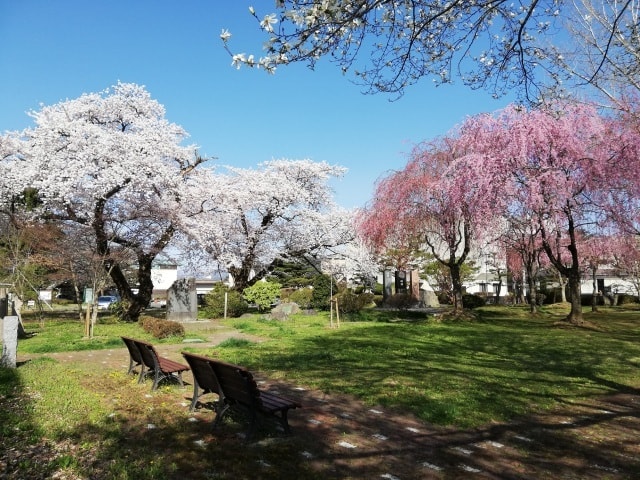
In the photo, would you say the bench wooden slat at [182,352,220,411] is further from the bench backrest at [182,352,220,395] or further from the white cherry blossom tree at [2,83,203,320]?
the white cherry blossom tree at [2,83,203,320]

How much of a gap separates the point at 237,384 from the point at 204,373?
3.06 ft

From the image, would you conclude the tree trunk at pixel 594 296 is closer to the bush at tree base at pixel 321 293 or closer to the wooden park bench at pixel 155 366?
the bush at tree base at pixel 321 293

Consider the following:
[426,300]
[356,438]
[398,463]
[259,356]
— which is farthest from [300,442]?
[426,300]

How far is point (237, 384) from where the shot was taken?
5.19 m

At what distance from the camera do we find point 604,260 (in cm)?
3634

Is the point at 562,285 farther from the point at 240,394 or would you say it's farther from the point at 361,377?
the point at 240,394

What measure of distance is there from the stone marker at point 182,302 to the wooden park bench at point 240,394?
16.8m

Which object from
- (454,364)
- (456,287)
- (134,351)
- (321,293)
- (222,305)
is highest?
(456,287)

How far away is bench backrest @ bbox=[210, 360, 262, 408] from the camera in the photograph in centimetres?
495

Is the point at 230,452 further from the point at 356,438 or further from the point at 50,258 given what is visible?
the point at 50,258

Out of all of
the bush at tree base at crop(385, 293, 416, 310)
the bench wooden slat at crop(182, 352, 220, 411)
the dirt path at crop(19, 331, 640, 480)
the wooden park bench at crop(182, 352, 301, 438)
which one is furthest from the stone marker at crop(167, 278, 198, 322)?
the wooden park bench at crop(182, 352, 301, 438)

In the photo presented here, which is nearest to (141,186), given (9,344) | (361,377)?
(9,344)

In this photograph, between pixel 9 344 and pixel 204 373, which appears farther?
pixel 9 344

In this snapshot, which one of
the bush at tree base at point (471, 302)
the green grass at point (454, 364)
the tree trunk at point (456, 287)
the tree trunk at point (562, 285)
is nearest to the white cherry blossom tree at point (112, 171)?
the green grass at point (454, 364)
